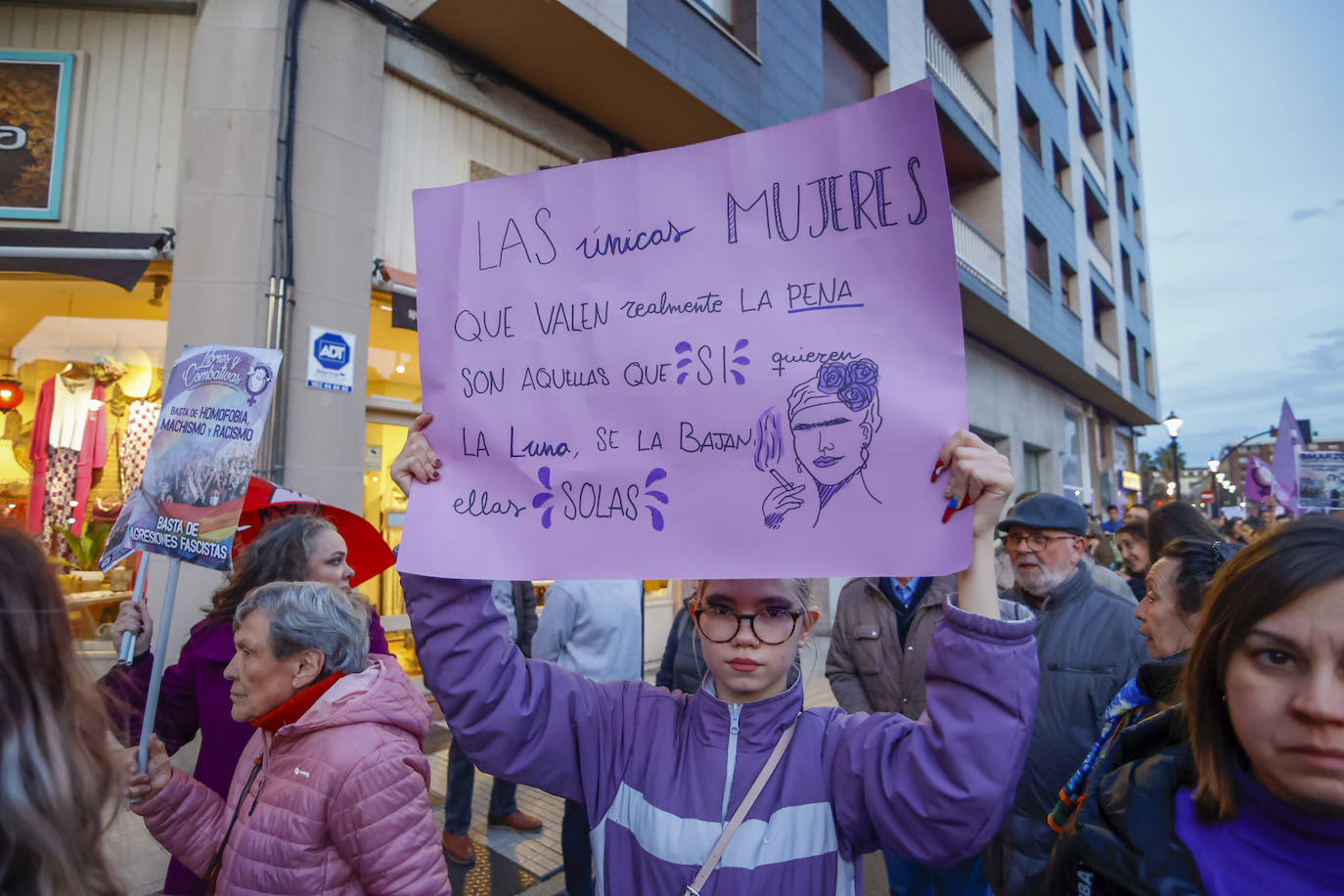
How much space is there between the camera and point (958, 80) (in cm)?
1402

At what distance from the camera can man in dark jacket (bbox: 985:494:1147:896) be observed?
2596 millimetres

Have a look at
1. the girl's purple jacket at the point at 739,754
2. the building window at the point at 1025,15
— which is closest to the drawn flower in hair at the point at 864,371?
the girl's purple jacket at the point at 739,754

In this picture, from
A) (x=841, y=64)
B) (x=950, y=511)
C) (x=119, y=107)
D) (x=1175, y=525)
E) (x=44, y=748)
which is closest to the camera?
(x=44, y=748)

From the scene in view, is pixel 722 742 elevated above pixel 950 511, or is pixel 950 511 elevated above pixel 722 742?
pixel 950 511

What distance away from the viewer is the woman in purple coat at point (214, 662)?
2.34 metres

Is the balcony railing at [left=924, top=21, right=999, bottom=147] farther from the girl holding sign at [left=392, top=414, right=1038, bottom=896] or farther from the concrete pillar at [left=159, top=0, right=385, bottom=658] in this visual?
the girl holding sign at [left=392, top=414, right=1038, bottom=896]

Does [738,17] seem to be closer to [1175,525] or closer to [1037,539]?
[1175,525]

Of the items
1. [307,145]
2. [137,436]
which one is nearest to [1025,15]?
[307,145]

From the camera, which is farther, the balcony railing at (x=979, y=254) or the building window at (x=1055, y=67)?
the building window at (x=1055, y=67)

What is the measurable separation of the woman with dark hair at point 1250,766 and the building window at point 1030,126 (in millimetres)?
18910

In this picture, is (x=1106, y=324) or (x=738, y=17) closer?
(x=738, y=17)

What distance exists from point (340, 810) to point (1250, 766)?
1.93 m

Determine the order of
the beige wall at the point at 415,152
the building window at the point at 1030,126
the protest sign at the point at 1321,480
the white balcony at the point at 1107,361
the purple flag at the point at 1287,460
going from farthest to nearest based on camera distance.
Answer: the white balcony at the point at 1107,361
the building window at the point at 1030,126
the purple flag at the point at 1287,460
the protest sign at the point at 1321,480
the beige wall at the point at 415,152

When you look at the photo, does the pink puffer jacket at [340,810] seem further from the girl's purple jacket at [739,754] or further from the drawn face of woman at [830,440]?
the drawn face of woman at [830,440]
